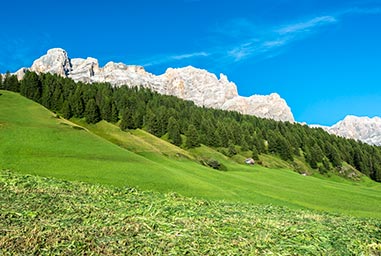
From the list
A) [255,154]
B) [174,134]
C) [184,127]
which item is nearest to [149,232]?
[174,134]

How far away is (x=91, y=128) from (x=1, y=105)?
102 ft

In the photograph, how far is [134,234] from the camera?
13.0m

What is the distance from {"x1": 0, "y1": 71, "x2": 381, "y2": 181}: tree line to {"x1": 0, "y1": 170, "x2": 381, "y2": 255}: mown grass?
100419 mm

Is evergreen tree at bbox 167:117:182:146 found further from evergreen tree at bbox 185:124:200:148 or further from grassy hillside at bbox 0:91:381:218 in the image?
grassy hillside at bbox 0:91:381:218

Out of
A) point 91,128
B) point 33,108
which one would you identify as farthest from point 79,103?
point 33,108

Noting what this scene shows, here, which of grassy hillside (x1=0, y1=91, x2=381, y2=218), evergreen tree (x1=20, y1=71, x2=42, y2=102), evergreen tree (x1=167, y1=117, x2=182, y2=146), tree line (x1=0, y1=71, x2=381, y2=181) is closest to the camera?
grassy hillside (x1=0, y1=91, x2=381, y2=218)

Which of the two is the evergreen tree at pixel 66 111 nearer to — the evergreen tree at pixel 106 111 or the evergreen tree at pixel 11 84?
the evergreen tree at pixel 106 111

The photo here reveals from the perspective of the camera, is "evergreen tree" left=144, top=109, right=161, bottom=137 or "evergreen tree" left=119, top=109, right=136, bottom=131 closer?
"evergreen tree" left=119, top=109, right=136, bottom=131

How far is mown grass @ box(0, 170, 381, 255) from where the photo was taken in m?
11.6

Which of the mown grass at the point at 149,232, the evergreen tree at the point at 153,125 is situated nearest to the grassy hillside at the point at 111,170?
the mown grass at the point at 149,232

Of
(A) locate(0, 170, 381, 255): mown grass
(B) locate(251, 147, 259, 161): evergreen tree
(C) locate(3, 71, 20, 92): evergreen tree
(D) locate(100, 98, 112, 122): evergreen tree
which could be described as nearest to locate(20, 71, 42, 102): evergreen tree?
(C) locate(3, 71, 20, 92): evergreen tree

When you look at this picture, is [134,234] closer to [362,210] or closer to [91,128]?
[362,210]

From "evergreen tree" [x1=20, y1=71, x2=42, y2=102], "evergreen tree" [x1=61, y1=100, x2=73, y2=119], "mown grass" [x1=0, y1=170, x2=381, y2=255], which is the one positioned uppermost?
"evergreen tree" [x1=20, y1=71, x2=42, y2=102]

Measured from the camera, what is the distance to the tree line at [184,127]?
12619cm
